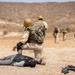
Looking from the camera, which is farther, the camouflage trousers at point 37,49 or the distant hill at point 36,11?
the distant hill at point 36,11

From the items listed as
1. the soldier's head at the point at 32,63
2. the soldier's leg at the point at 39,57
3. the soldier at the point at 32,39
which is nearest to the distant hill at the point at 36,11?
the soldier's leg at the point at 39,57

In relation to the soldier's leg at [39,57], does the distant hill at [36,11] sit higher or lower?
higher

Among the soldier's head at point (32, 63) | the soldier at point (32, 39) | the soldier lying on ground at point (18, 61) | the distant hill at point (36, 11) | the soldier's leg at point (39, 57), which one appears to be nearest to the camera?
the soldier's head at point (32, 63)

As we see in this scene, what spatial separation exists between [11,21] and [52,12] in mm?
18556

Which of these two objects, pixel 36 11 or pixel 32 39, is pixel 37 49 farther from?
pixel 36 11

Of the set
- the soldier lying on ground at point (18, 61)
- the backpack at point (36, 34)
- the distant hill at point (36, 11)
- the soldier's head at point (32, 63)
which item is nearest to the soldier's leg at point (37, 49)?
the backpack at point (36, 34)

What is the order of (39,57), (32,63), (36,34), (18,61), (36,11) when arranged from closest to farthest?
(32,63) → (18,61) → (36,34) → (39,57) → (36,11)

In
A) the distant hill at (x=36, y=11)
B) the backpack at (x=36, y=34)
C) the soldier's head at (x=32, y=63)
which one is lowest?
the soldier's head at (x=32, y=63)

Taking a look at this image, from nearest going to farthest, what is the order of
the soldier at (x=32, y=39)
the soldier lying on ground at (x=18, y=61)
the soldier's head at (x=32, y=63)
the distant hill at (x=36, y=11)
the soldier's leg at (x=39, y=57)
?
the soldier's head at (x=32, y=63)
the soldier lying on ground at (x=18, y=61)
the soldier at (x=32, y=39)
the soldier's leg at (x=39, y=57)
the distant hill at (x=36, y=11)

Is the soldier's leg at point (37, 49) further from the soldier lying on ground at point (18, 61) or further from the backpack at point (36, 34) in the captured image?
the soldier lying on ground at point (18, 61)

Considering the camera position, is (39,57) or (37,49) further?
(39,57)

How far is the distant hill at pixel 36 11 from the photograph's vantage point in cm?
10362

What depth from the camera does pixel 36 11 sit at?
4476 inches

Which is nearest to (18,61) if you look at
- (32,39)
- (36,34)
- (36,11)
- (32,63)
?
(32,63)
